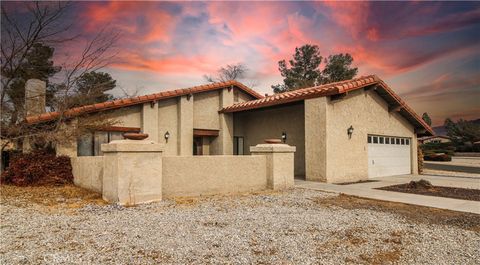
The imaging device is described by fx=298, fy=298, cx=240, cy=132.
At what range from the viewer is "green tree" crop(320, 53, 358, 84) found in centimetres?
3354

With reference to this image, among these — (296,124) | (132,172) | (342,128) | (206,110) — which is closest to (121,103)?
(206,110)

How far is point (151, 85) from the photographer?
1894 centimetres

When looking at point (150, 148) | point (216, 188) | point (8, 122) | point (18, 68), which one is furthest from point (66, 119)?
point (216, 188)

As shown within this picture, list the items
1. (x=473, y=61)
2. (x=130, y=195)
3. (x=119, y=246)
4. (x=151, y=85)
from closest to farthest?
(x=119, y=246), (x=130, y=195), (x=473, y=61), (x=151, y=85)

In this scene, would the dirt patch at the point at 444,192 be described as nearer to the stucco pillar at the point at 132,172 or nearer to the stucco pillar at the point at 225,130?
the stucco pillar at the point at 132,172

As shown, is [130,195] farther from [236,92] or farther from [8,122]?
[236,92]

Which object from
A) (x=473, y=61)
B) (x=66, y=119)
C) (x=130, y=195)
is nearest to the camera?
(x=130, y=195)

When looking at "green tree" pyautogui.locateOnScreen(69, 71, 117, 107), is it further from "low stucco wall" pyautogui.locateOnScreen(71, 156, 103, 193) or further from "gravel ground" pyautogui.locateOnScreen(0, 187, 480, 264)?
"gravel ground" pyautogui.locateOnScreen(0, 187, 480, 264)

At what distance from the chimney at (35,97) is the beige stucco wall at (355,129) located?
11.4m

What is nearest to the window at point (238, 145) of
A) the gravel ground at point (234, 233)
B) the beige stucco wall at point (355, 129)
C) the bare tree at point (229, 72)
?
the beige stucco wall at point (355, 129)

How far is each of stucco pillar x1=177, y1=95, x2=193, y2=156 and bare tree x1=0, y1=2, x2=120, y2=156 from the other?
315 cm

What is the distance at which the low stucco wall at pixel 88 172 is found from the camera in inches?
337

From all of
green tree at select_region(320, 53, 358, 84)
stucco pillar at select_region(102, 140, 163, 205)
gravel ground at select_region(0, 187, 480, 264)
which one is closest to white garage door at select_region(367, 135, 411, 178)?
gravel ground at select_region(0, 187, 480, 264)

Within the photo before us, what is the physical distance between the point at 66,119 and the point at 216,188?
675 cm
